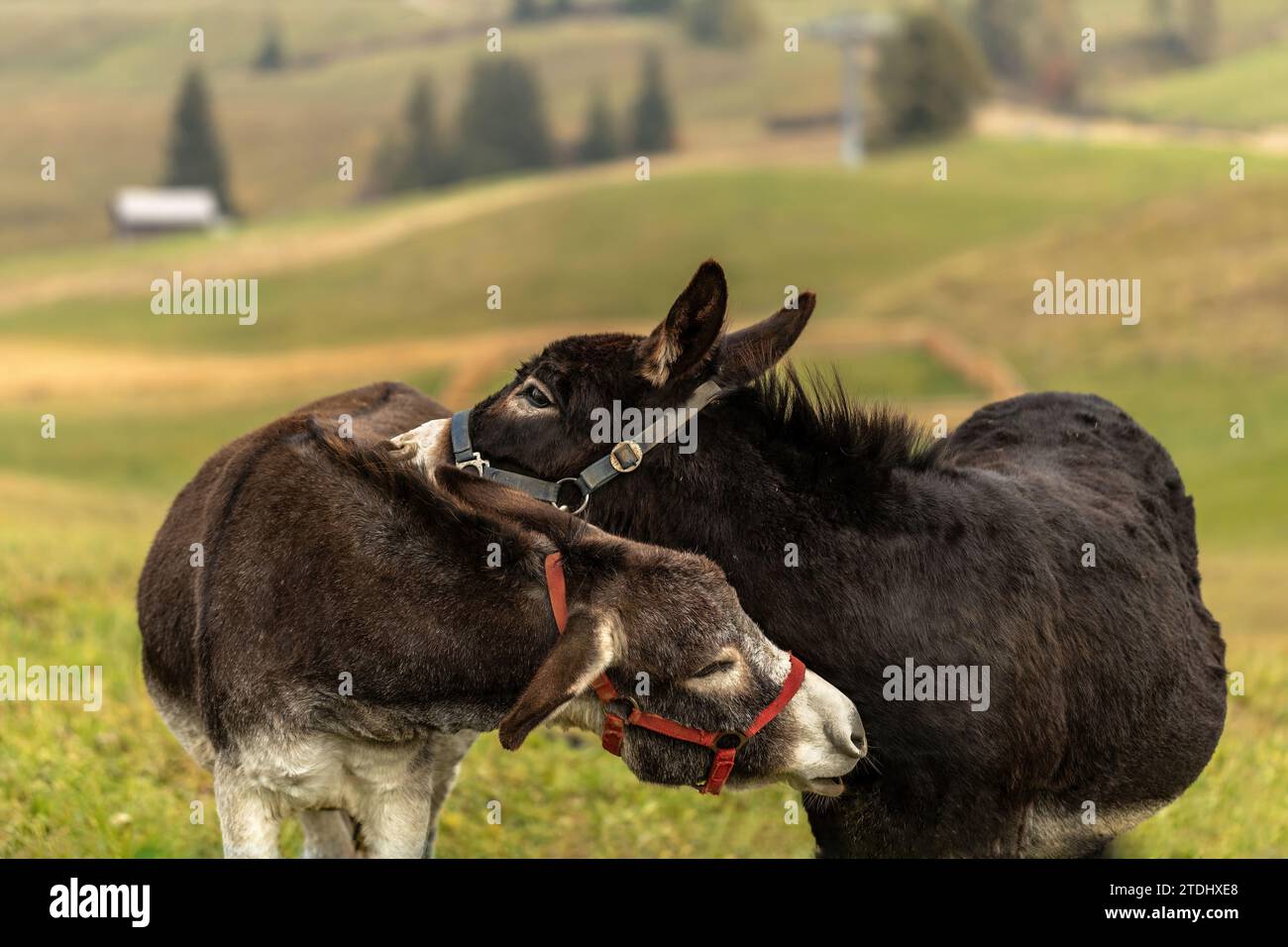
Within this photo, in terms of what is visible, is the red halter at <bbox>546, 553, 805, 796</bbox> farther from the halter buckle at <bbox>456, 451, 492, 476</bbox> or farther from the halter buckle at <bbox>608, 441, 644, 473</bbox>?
the halter buckle at <bbox>456, 451, 492, 476</bbox>

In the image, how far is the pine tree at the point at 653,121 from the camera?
281 feet

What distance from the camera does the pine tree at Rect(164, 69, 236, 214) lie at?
81.3m

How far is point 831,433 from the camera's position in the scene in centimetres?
523

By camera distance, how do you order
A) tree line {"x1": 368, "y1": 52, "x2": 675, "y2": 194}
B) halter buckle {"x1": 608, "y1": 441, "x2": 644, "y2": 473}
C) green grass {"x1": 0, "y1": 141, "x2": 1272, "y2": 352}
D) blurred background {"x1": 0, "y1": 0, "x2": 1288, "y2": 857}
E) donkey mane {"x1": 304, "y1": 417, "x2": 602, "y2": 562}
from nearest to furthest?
donkey mane {"x1": 304, "y1": 417, "x2": 602, "y2": 562} → halter buckle {"x1": 608, "y1": 441, "x2": 644, "y2": 473} → blurred background {"x1": 0, "y1": 0, "x2": 1288, "y2": 857} → green grass {"x1": 0, "y1": 141, "x2": 1272, "y2": 352} → tree line {"x1": 368, "y1": 52, "x2": 675, "y2": 194}

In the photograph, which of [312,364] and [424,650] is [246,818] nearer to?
[424,650]

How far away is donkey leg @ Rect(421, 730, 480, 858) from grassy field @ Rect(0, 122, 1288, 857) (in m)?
1.21

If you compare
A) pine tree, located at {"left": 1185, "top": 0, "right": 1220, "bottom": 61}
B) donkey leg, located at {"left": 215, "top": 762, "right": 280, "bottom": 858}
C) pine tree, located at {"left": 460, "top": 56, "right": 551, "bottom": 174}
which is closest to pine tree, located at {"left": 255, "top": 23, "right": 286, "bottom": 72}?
pine tree, located at {"left": 460, "top": 56, "right": 551, "bottom": 174}

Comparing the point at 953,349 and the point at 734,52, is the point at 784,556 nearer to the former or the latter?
the point at 953,349

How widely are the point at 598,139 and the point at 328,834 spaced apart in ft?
271

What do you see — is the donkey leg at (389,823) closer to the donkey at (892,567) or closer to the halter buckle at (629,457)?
the donkey at (892,567)

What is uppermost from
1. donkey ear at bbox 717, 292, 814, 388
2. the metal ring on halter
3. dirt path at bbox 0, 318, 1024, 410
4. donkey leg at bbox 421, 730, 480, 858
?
donkey ear at bbox 717, 292, 814, 388

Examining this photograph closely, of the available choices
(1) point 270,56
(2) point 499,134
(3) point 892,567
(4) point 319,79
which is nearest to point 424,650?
(3) point 892,567
